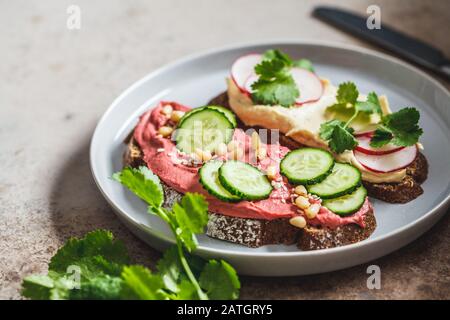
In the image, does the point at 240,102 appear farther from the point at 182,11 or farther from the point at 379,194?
the point at 182,11

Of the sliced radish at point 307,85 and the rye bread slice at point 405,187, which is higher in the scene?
the sliced radish at point 307,85

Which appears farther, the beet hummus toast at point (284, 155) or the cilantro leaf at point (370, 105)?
the cilantro leaf at point (370, 105)

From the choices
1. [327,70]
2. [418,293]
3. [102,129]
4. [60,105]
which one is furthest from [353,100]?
[60,105]

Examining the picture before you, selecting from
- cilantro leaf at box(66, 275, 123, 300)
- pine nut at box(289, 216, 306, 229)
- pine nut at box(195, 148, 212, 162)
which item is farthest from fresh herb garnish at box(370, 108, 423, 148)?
cilantro leaf at box(66, 275, 123, 300)

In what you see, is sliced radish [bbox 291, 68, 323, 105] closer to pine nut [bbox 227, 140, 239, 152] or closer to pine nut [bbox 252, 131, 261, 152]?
pine nut [bbox 252, 131, 261, 152]

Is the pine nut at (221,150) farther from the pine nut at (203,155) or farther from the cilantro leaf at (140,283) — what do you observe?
the cilantro leaf at (140,283)

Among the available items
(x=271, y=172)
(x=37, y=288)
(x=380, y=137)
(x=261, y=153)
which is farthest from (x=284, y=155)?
(x=37, y=288)

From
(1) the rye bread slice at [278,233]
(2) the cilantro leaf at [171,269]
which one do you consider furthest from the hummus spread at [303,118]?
(2) the cilantro leaf at [171,269]
